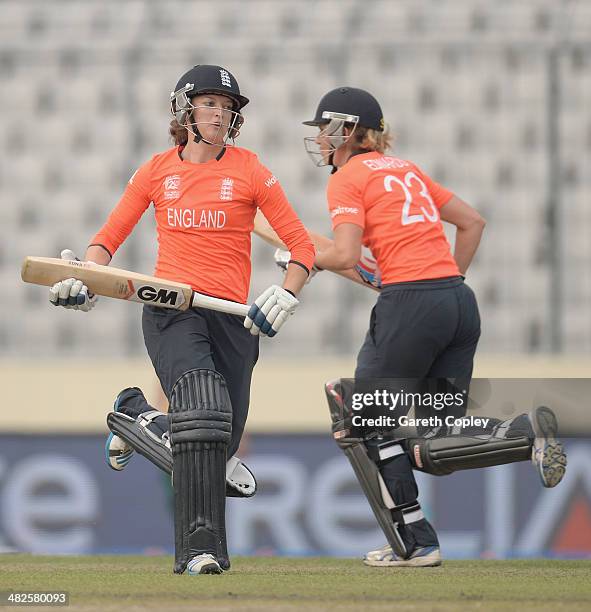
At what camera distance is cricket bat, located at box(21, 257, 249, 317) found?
4324mm

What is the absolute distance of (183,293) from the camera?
14.1 ft

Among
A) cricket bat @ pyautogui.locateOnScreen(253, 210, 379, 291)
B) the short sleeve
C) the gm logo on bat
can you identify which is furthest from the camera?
cricket bat @ pyautogui.locateOnScreen(253, 210, 379, 291)

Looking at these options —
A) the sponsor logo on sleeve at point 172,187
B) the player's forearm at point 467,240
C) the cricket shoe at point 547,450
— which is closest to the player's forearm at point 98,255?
the sponsor logo on sleeve at point 172,187

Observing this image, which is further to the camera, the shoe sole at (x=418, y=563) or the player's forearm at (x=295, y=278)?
the shoe sole at (x=418, y=563)

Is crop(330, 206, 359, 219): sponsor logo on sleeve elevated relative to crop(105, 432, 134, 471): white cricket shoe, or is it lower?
elevated

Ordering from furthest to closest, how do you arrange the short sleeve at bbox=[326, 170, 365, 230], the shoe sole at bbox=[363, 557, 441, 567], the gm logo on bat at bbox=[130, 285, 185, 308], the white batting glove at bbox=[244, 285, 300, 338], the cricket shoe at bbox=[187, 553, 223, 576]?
1. the short sleeve at bbox=[326, 170, 365, 230]
2. the shoe sole at bbox=[363, 557, 441, 567]
3. the gm logo on bat at bbox=[130, 285, 185, 308]
4. the white batting glove at bbox=[244, 285, 300, 338]
5. the cricket shoe at bbox=[187, 553, 223, 576]

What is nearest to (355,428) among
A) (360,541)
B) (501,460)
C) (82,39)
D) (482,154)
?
(501,460)

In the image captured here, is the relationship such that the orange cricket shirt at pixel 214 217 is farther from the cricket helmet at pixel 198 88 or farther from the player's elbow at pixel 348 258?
the player's elbow at pixel 348 258

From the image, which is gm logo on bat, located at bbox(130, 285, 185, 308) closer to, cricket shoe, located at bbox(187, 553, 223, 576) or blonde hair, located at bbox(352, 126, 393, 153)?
cricket shoe, located at bbox(187, 553, 223, 576)

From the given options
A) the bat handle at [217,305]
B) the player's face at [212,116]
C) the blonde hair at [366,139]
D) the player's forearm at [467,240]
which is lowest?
the bat handle at [217,305]

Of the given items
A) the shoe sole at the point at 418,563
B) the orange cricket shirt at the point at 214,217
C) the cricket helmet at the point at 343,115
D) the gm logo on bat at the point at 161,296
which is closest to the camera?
the gm logo on bat at the point at 161,296

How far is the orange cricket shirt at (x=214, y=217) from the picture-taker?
4.45 meters

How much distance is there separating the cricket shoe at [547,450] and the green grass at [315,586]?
1.04 ft

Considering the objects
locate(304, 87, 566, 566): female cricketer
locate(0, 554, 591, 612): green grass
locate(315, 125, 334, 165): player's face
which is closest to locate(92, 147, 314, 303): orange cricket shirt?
locate(304, 87, 566, 566): female cricketer
